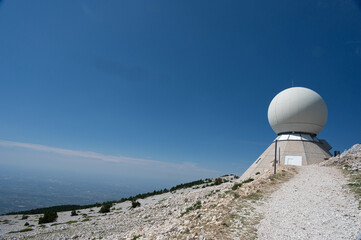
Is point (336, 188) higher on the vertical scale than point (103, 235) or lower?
higher

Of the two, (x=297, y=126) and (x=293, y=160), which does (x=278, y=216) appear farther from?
(x=297, y=126)

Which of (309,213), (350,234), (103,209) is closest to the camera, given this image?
(350,234)

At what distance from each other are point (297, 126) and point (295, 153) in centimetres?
517

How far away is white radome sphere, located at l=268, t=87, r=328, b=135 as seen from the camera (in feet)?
97.1

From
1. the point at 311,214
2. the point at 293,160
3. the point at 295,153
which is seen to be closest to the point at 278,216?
the point at 311,214

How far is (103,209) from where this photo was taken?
82.3 feet

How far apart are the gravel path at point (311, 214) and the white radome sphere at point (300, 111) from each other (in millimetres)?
19106

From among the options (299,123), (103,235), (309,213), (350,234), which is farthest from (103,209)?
(299,123)

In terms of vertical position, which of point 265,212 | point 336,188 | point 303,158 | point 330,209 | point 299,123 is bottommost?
point 265,212

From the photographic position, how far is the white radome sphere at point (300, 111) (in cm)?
2959

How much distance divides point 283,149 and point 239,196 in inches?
827

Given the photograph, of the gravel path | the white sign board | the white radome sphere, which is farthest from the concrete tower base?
the gravel path

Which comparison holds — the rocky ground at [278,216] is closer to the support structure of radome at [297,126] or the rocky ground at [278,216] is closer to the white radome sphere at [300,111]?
the support structure of radome at [297,126]

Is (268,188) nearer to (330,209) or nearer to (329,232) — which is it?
(330,209)
